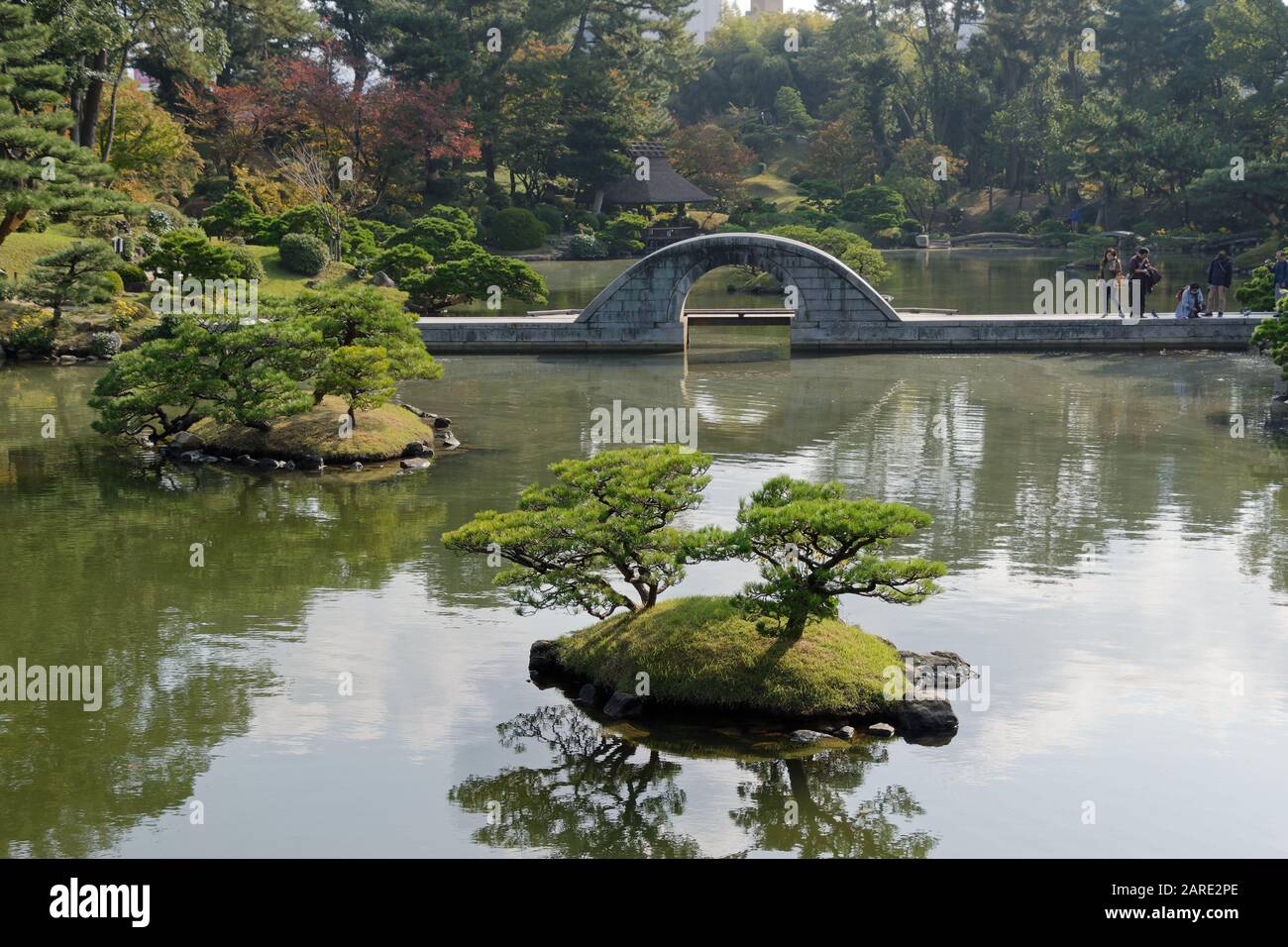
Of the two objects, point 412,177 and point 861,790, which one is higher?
point 412,177

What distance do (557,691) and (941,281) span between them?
138ft

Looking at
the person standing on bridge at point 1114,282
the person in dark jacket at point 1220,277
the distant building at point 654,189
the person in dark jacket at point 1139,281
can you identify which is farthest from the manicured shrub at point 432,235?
the person in dark jacket at point 1220,277

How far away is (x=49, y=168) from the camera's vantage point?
1212 inches

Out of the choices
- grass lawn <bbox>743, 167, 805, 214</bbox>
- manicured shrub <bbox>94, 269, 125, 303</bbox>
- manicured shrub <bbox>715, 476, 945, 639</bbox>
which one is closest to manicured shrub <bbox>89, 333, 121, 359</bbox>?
manicured shrub <bbox>94, 269, 125, 303</bbox>

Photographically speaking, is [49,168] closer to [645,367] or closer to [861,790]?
[645,367]

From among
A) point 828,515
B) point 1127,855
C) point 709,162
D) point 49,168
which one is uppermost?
point 709,162

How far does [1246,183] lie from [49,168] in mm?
41984

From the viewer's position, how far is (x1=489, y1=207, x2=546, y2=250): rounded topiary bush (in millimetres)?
60312

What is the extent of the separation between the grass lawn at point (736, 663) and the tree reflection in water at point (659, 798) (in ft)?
1.29

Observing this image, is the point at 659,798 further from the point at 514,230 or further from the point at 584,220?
the point at 584,220

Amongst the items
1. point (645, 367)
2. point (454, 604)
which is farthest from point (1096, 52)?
point (454, 604)

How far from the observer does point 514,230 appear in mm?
60312

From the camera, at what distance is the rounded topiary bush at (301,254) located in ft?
135

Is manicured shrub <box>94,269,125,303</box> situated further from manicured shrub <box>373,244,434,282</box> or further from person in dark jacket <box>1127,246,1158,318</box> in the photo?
person in dark jacket <box>1127,246,1158,318</box>
